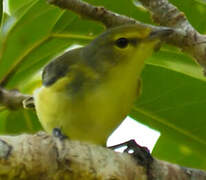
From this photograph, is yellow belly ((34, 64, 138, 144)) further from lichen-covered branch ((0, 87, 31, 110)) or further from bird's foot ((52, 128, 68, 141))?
lichen-covered branch ((0, 87, 31, 110))

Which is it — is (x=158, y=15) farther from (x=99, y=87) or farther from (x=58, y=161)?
(x=58, y=161)

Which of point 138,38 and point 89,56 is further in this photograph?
point 89,56

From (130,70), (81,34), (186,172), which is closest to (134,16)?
(81,34)

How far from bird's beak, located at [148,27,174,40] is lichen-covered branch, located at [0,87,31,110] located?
80cm

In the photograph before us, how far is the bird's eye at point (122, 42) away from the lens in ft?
8.94

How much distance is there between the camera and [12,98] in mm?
3037

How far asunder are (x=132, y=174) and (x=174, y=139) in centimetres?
116

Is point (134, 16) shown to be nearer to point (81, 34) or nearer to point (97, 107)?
point (81, 34)

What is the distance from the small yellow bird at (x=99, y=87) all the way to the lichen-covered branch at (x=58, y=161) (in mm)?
378

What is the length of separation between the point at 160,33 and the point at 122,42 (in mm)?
282

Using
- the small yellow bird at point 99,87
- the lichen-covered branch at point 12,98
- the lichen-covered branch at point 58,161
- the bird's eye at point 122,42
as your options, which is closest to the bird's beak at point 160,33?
the small yellow bird at point 99,87

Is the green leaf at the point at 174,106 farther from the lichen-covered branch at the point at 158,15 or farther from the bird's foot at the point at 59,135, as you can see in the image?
the bird's foot at the point at 59,135

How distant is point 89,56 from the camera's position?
113 inches

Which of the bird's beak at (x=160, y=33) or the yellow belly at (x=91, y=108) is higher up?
the bird's beak at (x=160, y=33)
